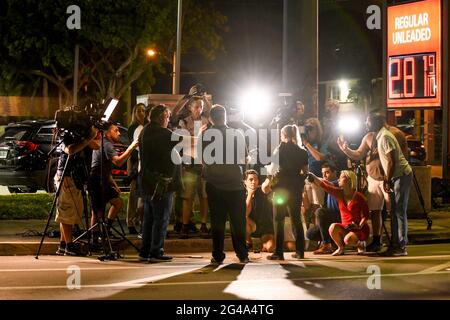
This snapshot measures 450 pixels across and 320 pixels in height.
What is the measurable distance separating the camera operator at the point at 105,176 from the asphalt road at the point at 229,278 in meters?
0.81

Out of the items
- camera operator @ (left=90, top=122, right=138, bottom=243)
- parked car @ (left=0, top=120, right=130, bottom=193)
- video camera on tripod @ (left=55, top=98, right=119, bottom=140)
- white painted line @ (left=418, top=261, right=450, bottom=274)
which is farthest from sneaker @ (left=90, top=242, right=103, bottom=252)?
parked car @ (left=0, top=120, right=130, bottom=193)

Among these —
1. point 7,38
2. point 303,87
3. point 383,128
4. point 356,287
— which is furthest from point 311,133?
point 7,38

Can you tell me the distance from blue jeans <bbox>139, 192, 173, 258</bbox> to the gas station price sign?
880 centimetres

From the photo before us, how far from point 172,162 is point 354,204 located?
106 inches

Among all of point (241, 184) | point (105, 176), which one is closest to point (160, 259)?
point (241, 184)

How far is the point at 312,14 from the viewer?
16766 millimetres

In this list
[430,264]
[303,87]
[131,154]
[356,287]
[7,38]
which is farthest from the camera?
→ [7,38]

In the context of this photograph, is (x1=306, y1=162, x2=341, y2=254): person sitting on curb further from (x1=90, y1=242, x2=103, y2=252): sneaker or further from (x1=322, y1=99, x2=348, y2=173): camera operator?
(x1=90, y1=242, x2=103, y2=252): sneaker

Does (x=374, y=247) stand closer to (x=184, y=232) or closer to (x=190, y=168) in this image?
(x=184, y=232)

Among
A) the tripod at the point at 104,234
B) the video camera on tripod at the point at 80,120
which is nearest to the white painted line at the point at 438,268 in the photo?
the tripod at the point at 104,234

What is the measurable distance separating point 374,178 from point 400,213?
2.07 ft
